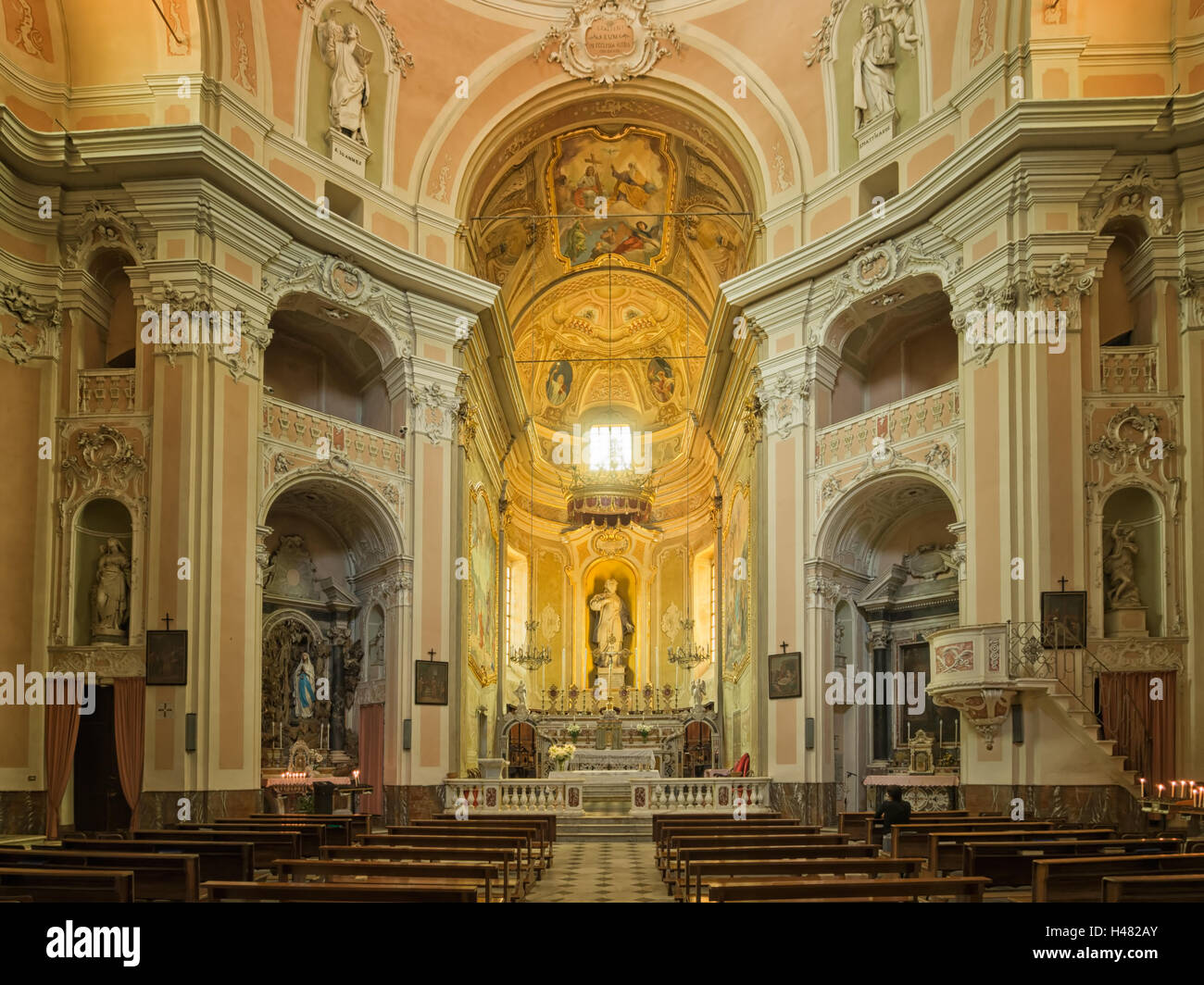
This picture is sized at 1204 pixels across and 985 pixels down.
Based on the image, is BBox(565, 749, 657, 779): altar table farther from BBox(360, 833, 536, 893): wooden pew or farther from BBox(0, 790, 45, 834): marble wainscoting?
BBox(360, 833, 536, 893): wooden pew

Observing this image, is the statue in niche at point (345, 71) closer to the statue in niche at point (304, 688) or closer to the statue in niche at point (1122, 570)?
the statue in niche at point (304, 688)

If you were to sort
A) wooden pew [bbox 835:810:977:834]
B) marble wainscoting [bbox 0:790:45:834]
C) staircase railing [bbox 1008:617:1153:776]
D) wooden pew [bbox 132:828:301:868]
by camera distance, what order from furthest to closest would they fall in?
marble wainscoting [bbox 0:790:45:834] < staircase railing [bbox 1008:617:1153:776] < wooden pew [bbox 835:810:977:834] < wooden pew [bbox 132:828:301:868]

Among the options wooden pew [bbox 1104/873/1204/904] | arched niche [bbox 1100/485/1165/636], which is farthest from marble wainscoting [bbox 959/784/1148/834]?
wooden pew [bbox 1104/873/1204/904]

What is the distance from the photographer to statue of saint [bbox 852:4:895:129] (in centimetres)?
2200

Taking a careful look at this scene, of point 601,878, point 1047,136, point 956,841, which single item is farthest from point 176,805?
point 1047,136

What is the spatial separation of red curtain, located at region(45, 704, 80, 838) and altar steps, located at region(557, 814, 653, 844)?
24.9 feet

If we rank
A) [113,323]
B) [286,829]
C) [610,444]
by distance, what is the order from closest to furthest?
[286,829] < [113,323] < [610,444]

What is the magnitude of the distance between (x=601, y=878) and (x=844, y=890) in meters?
7.09

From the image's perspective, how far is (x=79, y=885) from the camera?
7.36 m

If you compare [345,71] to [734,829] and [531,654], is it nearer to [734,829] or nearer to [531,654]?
[734,829]

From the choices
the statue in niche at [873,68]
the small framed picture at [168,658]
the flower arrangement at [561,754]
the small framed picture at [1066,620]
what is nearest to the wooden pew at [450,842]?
the small framed picture at [168,658]
